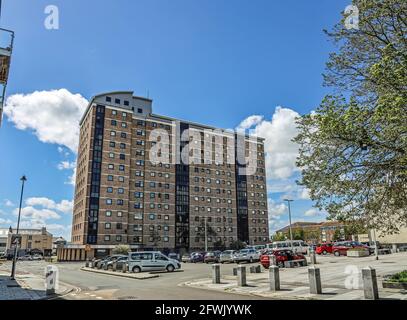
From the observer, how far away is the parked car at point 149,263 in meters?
28.1

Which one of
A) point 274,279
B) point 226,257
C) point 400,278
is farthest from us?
point 226,257

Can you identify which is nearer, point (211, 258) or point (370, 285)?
point (370, 285)

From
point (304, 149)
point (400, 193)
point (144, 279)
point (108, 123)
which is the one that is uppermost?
point (108, 123)

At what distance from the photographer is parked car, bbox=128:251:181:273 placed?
92.2ft

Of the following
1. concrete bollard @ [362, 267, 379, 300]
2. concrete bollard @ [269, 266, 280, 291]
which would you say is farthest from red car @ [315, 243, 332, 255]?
concrete bollard @ [362, 267, 379, 300]

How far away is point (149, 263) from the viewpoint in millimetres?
28484

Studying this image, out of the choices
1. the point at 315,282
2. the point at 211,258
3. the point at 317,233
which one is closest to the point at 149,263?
the point at 211,258

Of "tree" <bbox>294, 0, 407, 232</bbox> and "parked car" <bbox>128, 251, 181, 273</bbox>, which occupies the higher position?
"tree" <bbox>294, 0, 407, 232</bbox>

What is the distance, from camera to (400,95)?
34.2 ft

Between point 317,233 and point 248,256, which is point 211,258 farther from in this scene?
point 317,233

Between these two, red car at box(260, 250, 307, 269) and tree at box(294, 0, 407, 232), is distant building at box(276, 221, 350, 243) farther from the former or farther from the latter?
tree at box(294, 0, 407, 232)
